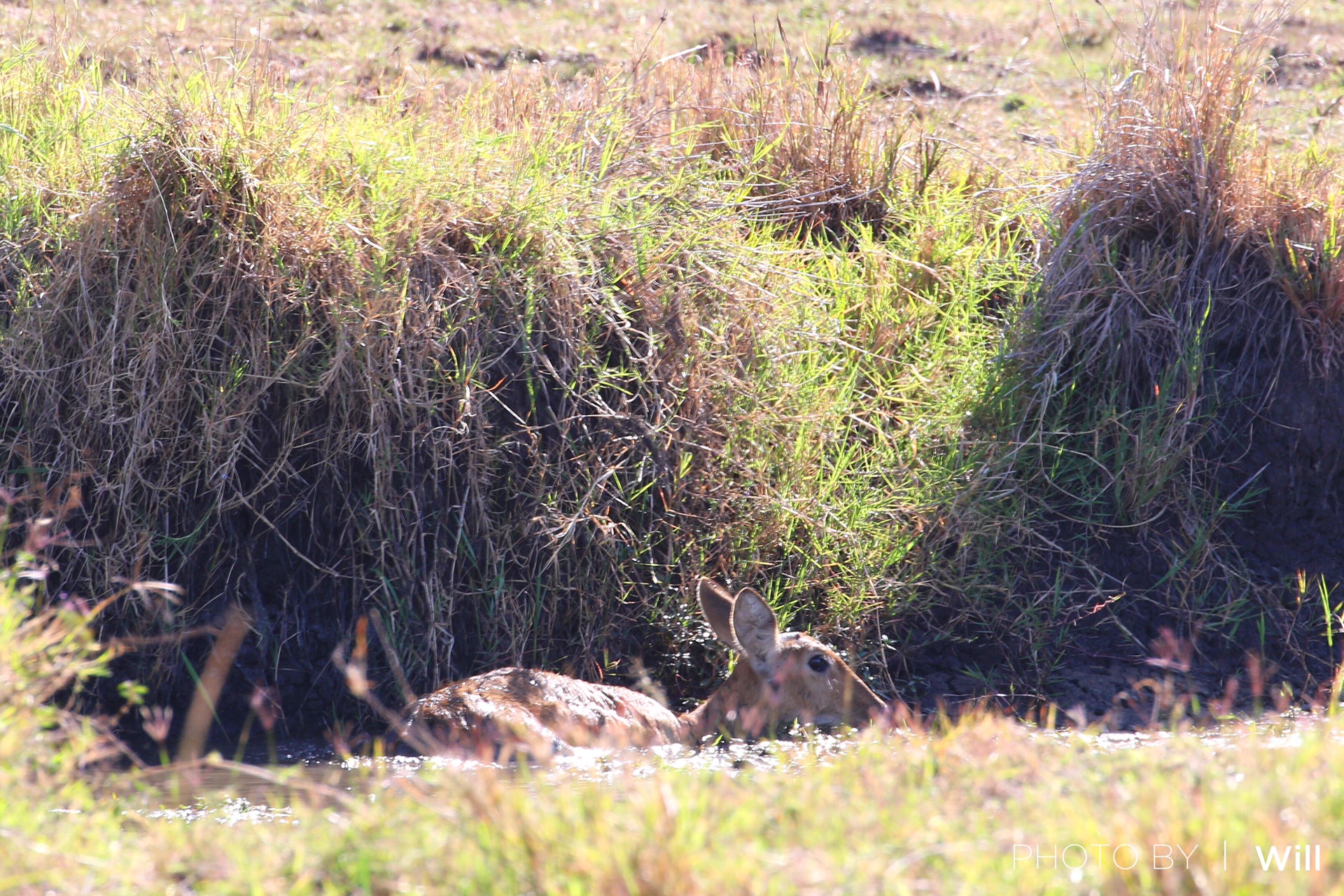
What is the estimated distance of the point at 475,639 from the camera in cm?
569

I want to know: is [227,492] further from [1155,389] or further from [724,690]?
[1155,389]

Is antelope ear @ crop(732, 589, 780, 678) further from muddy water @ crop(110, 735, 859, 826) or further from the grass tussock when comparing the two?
the grass tussock

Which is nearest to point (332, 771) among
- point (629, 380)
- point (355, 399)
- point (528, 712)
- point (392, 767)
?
point (392, 767)

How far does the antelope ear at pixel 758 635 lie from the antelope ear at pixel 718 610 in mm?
41

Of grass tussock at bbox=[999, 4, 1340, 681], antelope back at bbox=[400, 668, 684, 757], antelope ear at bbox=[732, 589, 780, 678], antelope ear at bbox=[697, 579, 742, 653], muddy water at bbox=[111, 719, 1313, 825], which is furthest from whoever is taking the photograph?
grass tussock at bbox=[999, 4, 1340, 681]

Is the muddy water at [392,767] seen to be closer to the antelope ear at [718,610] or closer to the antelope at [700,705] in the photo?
the antelope at [700,705]

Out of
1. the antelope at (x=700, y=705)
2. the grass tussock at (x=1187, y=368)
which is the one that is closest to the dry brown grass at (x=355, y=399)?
the antelope at (x=700, y=705)

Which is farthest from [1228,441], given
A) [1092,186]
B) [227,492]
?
[227,492]

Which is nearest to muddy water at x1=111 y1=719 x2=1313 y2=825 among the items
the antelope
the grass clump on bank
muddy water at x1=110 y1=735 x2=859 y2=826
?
muddy water at x1=110 y1=735 x2=859 y2=826

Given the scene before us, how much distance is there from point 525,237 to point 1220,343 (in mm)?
3454

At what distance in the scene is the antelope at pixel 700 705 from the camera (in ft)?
16.2

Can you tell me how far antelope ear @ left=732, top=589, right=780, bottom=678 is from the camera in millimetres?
5457

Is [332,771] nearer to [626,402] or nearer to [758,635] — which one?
[758,635]

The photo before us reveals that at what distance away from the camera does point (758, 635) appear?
5.54m
